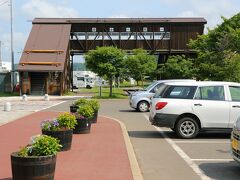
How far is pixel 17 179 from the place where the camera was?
740 cm

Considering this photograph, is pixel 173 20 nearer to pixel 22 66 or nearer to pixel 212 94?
pixel 22 66

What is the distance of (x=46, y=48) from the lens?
5216cm

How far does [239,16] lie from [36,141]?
151 feet

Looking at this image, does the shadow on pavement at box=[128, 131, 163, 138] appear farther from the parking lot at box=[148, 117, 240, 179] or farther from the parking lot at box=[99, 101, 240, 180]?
the parking lot at box=[148, 117, 240, 179]

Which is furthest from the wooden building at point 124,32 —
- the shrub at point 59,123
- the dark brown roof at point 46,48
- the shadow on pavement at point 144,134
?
the shrub at point 59,123

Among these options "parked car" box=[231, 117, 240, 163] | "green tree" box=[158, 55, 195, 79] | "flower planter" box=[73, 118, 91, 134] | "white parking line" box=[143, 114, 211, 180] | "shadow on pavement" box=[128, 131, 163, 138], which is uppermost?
"green tree" box=[158, 55, 195, 79]

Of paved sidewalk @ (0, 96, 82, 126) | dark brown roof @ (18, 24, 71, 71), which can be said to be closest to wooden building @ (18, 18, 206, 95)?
dark brown roof @ (18, 24, 71, 71)

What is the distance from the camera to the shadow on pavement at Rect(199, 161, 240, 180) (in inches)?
350

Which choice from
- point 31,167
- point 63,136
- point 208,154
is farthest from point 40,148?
point 208,154

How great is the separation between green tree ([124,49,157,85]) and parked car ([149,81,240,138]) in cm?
3637

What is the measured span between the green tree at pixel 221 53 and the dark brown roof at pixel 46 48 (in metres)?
14.1

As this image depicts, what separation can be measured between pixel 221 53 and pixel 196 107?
83.1ft

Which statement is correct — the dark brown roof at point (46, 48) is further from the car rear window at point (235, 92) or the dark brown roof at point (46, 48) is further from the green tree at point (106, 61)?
the car rear window at point (235, 92)

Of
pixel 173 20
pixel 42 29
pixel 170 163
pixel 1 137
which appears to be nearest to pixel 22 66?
pixel 42 29
